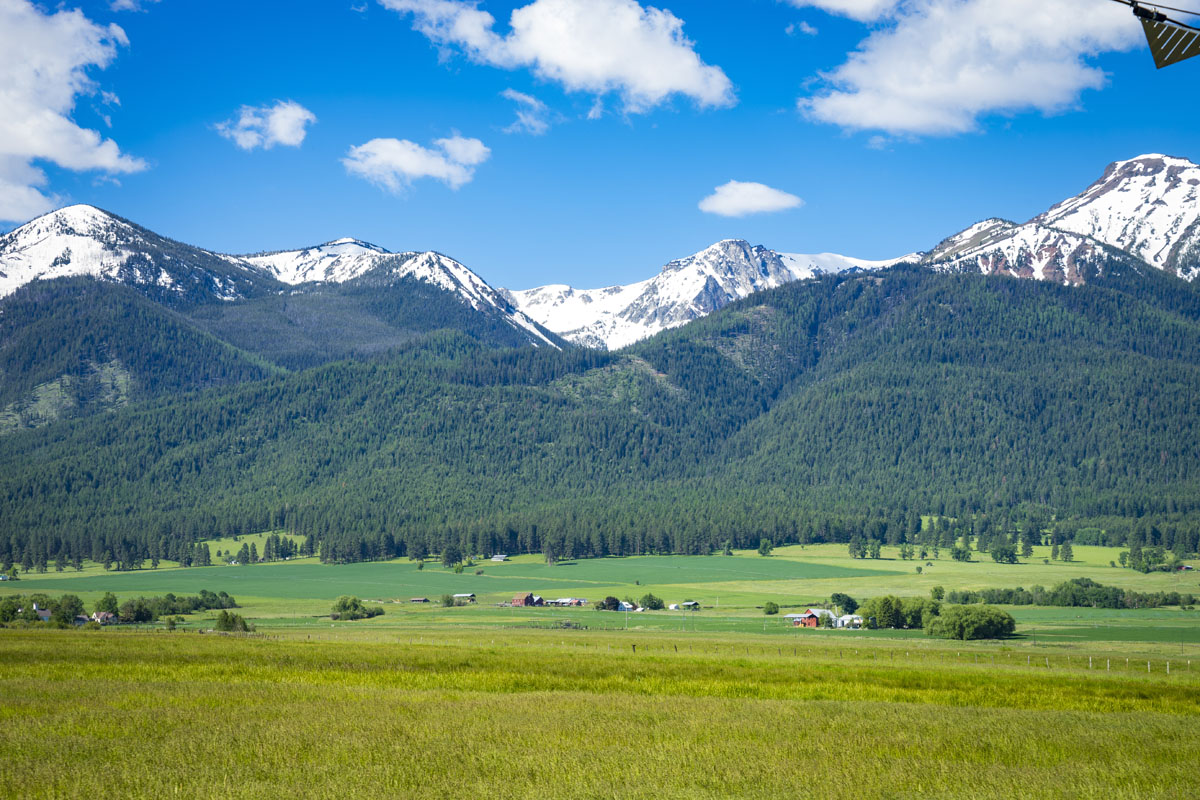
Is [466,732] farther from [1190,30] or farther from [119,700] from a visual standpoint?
[1190,30]

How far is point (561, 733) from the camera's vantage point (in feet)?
104

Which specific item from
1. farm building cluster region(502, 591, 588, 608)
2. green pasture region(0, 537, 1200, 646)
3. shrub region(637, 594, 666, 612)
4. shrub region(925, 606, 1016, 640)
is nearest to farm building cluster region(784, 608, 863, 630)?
green pasture region(0, 537, 1200, 646)

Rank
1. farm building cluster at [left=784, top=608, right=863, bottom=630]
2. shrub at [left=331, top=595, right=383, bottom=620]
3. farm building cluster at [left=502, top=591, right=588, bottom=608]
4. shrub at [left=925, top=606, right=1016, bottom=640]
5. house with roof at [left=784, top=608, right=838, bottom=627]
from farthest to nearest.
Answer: farm building cluster at [left=502, top=591, right=588, bottom=608] → shrub at [left=331, top=595, right=383, bottom=620] → house with roof at [left=784, top=608, right=838, bottom=627] → farm building cluster at [left=784, top=608, right=863, bottom=630] → shrub at [left=925, top=606, right=1016, bottom=640]

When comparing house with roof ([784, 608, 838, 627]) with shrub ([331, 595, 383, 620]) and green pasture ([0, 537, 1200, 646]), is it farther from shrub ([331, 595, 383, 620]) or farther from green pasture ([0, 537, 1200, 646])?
shrub ([331, 595, 383, 620])

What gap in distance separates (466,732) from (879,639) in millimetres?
82384

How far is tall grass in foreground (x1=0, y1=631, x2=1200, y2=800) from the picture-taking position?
80.0 ft

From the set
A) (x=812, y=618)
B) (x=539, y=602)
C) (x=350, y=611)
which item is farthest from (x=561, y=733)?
(x=539, y=602)

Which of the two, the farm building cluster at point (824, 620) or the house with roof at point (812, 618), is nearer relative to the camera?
the farm building cluster at point (824, 620)

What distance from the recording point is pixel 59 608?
11956 cm

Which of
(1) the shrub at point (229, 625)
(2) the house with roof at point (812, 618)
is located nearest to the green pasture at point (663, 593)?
(2) the house with roof at point (812, 618)

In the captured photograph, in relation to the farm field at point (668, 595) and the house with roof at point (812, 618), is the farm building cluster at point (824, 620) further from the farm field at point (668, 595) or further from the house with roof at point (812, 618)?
the farm field at point (668, 595)

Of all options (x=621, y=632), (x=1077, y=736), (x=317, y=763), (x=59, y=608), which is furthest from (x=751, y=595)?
(x=317, y=763)

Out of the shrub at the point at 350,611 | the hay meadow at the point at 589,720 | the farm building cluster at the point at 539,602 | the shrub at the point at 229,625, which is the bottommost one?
the farm building cluster at the point at 539,602

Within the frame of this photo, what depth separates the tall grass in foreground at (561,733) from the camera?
80.0ft
